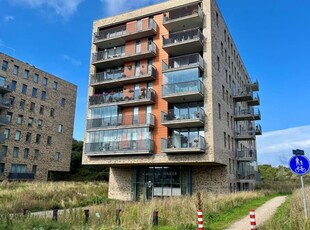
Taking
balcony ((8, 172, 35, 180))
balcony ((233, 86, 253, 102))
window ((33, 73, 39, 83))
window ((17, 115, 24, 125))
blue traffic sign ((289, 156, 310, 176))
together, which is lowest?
balcony ((8, 172, 35, 180))

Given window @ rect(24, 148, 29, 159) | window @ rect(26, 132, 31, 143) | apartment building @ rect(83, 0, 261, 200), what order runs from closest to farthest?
apartment building @ rect(83, 0, 261, 200), window @ rect(24, 148, 29, 159), window @ rect(26, 132, 31, 143)

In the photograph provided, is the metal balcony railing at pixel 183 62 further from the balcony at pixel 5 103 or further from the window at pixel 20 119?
the window at pixel 20 119

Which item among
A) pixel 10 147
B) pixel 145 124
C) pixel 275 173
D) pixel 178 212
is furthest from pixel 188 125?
pixel 275 173

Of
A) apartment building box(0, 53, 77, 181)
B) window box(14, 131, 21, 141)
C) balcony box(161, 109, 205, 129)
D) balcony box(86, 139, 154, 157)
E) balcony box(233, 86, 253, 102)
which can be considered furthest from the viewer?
window box(14, 131, 21, 141)

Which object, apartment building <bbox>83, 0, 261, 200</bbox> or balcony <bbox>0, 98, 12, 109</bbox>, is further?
balcony <bbox>0, 98, 12, 109</bbox>

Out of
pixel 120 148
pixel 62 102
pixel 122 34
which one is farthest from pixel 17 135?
pixel 122 34

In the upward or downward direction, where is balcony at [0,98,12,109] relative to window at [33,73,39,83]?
downward

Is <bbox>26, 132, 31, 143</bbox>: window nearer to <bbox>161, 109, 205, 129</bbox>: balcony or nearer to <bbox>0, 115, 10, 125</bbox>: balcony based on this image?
<bbox>0, 115, 10, 125</bbox>: balcony

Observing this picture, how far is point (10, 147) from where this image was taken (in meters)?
45.8

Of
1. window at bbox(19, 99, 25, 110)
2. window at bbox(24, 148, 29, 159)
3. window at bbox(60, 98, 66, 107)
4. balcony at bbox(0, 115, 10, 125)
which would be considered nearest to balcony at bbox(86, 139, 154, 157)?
balcony at bbox(0, 115, 10, 125)

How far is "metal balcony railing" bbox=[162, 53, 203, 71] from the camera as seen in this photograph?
2719 centimetres

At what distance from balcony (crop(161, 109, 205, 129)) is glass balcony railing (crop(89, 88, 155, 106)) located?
2.77 metres

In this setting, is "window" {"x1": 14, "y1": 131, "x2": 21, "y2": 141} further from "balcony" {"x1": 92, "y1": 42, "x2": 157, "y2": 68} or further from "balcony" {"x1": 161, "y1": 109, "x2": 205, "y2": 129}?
"balcony" {"x1": 161, "y1": 109, "x2": 205, "y2": 129}

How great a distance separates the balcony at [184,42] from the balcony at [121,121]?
709 centimetres
